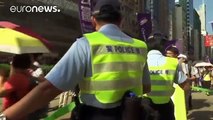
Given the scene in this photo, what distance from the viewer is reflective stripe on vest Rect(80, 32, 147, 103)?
9.81 feet

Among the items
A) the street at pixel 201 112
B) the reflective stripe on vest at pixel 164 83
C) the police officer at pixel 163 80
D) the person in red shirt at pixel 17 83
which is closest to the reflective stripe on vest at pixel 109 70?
the person in red shirt at pixel 17 83

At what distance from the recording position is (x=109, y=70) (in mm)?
3021

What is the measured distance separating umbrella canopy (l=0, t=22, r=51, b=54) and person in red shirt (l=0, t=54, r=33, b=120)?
0.14 metres

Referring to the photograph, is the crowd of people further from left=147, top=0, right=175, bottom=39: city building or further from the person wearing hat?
left=147, top=0, right=175, bottom=39: city building

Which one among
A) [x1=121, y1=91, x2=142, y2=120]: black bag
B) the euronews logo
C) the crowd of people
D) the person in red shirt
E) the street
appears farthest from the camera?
the euronews logo

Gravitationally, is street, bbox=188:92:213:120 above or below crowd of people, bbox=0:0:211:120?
below

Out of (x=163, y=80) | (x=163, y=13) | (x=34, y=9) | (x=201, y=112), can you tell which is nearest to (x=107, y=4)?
(x=163, y=80)

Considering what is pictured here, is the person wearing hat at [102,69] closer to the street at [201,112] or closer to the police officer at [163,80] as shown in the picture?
the police officer at [163,80]

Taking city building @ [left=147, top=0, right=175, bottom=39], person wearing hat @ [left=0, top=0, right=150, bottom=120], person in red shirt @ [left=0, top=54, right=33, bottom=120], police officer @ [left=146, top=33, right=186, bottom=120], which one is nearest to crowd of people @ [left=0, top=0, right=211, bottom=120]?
person wearing hat @ [left=0, top=0, right=150, bottom=120]

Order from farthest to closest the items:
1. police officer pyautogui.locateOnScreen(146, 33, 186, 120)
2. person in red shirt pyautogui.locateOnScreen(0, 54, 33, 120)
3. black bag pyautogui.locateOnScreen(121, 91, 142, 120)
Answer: police officer pyautogui.locateOnScreen(146, 33, 186, 120) < person in red shirt pyautogui.locateOnScreen(0, 54, 33, 120) < black bag pyautogui.locateOnScreen(121, 91, 142, 120)

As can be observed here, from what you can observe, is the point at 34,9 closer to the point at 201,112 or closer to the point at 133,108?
the point at 201,112

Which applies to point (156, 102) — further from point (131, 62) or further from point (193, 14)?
point (193, 14)

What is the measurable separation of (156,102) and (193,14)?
17115cm

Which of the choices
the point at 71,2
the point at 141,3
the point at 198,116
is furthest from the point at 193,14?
the point at 198,116
